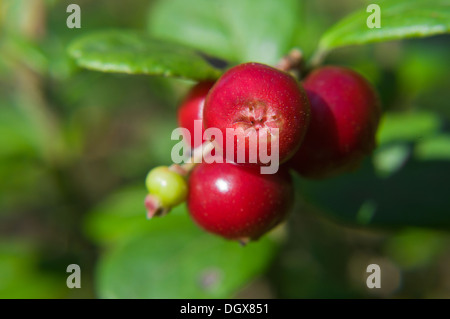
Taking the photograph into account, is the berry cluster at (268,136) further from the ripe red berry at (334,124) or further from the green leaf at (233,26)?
the green leaf at (233,26)

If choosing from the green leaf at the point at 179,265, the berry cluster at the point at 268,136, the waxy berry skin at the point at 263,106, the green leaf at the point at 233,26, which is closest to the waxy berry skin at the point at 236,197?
the berry cluster at the point at 268,136

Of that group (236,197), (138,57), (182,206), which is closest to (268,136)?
(236,197)

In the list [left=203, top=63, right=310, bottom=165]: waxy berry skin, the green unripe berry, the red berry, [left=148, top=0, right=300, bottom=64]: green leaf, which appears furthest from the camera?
[left=148, top=0, right=300, bottom=64]: green leaf

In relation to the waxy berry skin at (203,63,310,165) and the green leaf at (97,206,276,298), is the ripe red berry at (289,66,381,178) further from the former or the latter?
the green leaf at (97,206,276,298)

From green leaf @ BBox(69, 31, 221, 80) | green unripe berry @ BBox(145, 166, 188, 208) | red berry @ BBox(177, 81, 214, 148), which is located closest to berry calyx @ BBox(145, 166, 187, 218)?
green unripe berry @ BBox(145, 166, 188, 208)

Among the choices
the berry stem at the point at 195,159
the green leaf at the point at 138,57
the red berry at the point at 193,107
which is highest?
the green leaf at the point at 138,57

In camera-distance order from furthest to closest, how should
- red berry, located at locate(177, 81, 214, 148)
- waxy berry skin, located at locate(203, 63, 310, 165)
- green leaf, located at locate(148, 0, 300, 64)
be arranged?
green leaf, located at locate(148, 0, 300, 64)
red berry, located at locate(177, 81, 214, 148)
waxy berry skin, located at locate(203, 63, 310, 165)
